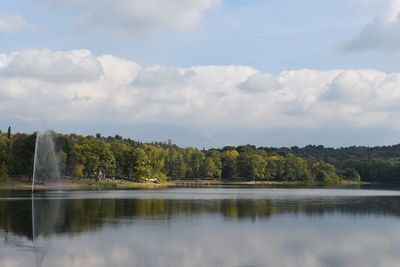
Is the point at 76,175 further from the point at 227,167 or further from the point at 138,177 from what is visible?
the point at 227,167

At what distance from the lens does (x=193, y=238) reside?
34.1 meters

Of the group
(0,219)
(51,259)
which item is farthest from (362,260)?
(0,219)

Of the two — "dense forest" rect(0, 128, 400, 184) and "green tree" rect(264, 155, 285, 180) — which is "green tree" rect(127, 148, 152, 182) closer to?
"dense forest" rect(0, 128, 400, 184)

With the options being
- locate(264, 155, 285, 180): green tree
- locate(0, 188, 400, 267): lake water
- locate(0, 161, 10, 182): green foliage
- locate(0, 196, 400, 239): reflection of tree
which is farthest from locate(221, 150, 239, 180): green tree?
locate(0, 188, 400, 267): lake water

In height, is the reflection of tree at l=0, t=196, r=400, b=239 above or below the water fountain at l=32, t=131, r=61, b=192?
below

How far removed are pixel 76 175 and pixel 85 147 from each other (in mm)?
7335

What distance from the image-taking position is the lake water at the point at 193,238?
88.7ft

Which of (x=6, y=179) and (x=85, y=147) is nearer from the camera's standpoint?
(x=6, y=179)

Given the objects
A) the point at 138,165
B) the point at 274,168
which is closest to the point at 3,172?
the point at 138,165

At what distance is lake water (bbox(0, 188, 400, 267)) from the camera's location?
88.7ft

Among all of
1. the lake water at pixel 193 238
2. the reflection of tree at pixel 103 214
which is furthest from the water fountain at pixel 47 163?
the lake water at pixel 193 238

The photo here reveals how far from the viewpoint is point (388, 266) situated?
26.2 meters

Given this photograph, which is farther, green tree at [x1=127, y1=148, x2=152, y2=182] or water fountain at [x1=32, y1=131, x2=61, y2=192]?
green tree at [x1=127, y1=148, x2=152, y2=182]

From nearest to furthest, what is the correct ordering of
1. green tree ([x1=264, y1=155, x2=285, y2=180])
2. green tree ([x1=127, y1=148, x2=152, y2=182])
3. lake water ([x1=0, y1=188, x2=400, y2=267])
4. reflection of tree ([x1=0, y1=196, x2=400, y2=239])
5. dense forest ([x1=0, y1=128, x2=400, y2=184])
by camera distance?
1. lake water ([x1=0, y1=188, x2=400, y2=267])
2. reflection of tree ([x1=0, y1=196, x2=400, y2=239])
3. dense forest ([x1=0, y1=128, x2=400, y2=184])
4. green tree ([x1=127, y1=148, x2=152, y2=182])
5. green tree ([x1=264, y1=155, x2=285, y2=180])
